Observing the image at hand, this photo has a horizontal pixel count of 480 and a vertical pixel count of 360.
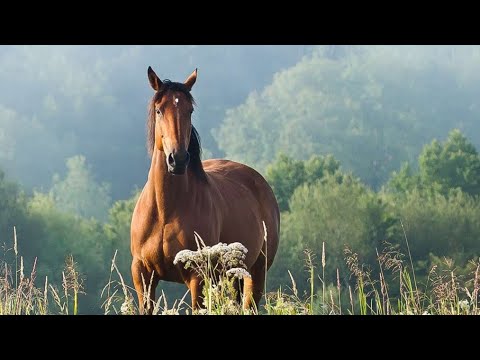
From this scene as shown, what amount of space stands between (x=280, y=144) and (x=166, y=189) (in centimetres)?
10483

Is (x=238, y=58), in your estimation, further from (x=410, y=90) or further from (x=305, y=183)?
(x=305, y=183)

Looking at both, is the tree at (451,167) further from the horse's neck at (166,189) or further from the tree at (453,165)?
the horse's neck at (166,189)

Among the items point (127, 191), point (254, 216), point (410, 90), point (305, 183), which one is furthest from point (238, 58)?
point (254, 216)

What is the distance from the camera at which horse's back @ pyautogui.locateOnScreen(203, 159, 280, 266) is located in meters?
8.12

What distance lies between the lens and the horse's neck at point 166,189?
23.4 feet

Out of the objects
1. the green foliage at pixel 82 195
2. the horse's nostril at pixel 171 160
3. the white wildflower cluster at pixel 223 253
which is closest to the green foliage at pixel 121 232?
the green foliage at pixel 82 195

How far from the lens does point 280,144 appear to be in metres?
112

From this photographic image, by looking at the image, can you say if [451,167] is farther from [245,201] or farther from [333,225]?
[245,201]

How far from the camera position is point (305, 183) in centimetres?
6619

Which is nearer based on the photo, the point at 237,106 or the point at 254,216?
the point at 254,216

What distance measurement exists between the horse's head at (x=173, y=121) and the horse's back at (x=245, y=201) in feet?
3.34
